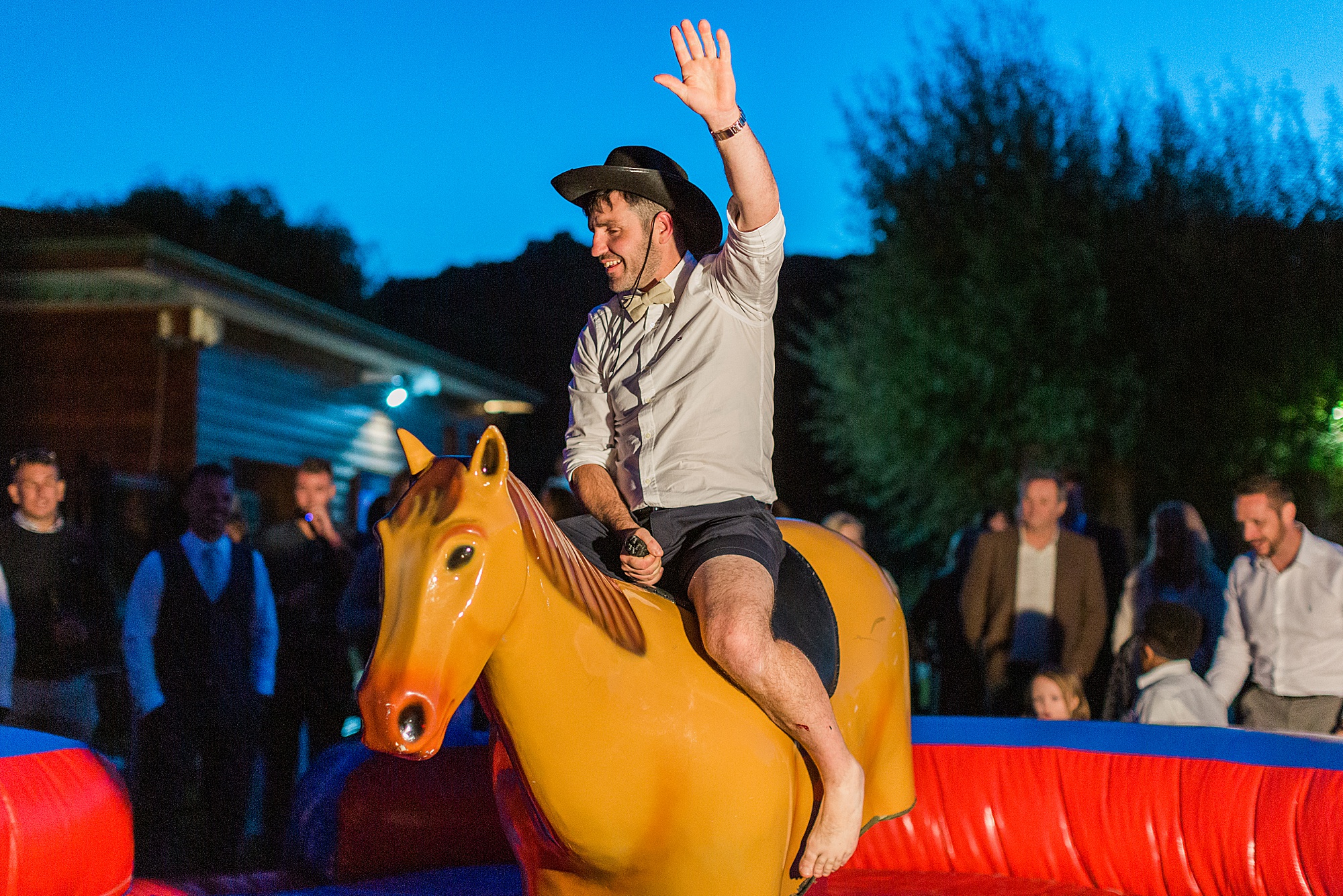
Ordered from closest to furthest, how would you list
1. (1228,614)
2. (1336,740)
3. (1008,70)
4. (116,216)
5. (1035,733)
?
(1336,740)
(1035,733)
(1228,614)
(1008,70)
(116,216)

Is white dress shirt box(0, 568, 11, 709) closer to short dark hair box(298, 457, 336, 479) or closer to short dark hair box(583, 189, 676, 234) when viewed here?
short dark hair box(298, 457, 336, 479)

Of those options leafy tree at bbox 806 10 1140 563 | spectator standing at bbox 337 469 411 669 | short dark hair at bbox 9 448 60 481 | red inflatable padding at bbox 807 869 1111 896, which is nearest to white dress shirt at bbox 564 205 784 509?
red inflatable padding at bbox 807 869 1111 896

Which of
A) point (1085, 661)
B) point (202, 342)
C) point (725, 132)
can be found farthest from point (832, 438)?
point (725, 132)

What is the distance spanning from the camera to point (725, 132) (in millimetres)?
2355

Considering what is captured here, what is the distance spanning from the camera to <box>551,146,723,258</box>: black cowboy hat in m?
2.67

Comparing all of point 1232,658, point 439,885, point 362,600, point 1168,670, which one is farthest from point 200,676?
point 1232,658

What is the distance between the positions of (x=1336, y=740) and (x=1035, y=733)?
957 millimetres

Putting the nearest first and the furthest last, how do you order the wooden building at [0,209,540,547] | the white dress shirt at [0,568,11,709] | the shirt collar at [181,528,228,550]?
1. the white dress shirt at [0,568,11,709]
2. the shirt collar at [181,528,228,550]
3. the wooden building at [0,209,540,547]

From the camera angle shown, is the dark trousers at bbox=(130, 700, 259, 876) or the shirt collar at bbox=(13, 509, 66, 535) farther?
the shirt collar at bbox=(13, 509, 66, 535)

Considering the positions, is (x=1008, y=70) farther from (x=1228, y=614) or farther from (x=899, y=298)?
(x=1228, y=614)

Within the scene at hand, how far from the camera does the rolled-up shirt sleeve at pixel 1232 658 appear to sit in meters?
4.99

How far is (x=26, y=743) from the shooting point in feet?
9.36

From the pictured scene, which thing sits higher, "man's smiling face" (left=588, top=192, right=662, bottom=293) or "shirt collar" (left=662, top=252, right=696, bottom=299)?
"man's smiling face" (left=588, top=192, right=662, bottom=293)

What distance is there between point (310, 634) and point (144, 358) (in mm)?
4996
